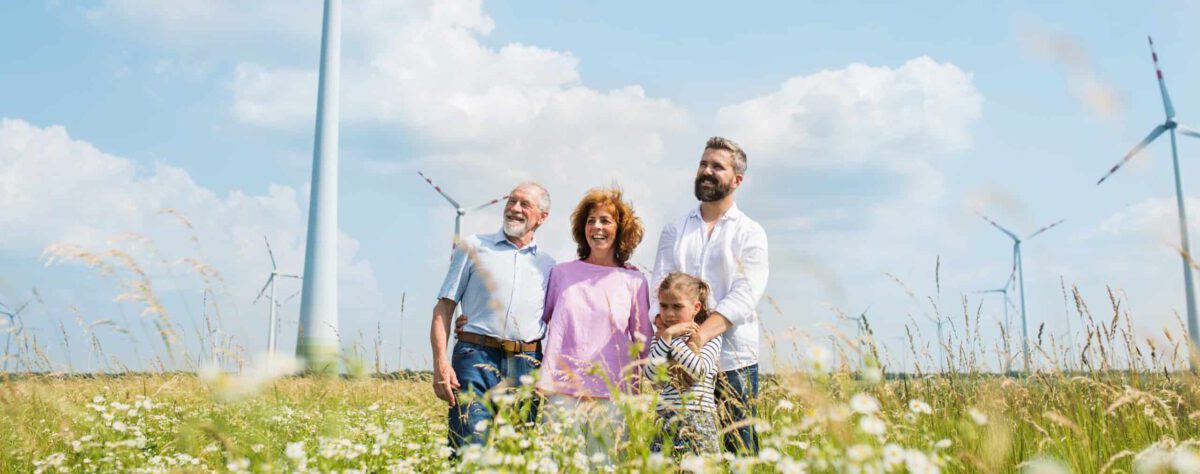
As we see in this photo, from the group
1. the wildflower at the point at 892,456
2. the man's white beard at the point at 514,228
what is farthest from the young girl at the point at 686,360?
the wildflower at the point at 892,456

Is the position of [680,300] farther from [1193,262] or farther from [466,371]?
[1193,262]

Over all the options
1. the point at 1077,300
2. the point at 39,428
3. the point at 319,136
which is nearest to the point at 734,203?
the point at 1077,300

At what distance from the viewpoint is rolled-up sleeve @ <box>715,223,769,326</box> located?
5.04 metres

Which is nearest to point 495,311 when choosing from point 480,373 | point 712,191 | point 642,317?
point 480,373

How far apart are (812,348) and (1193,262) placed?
1485 mm

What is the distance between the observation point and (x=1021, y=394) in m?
6.62

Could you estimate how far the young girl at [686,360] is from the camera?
15.5 feet

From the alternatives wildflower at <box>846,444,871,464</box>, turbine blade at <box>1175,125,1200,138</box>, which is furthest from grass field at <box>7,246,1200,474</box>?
turbine blade at <box>1175,125,1200,138</box>

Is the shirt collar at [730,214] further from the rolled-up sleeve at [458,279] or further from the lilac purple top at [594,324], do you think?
the rolled-up sleeve at [458,279]

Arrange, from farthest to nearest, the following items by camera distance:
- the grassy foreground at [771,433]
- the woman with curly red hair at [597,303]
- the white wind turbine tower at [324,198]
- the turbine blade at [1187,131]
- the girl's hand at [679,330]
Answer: the white wind turbine tower at [324,198]
the turbine blade at [1187,131]
the woman with curly red hair at [597,303]
the girl's hand at [679,330]
the grassy foreground at [771,433]

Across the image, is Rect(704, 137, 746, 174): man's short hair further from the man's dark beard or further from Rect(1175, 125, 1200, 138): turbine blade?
Rect(1175, 125, 1200, 138): turbine blade

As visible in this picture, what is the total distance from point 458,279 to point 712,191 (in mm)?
1826

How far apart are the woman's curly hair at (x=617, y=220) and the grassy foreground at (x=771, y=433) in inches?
49.6

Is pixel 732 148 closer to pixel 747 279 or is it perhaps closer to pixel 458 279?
pixel 747 279
